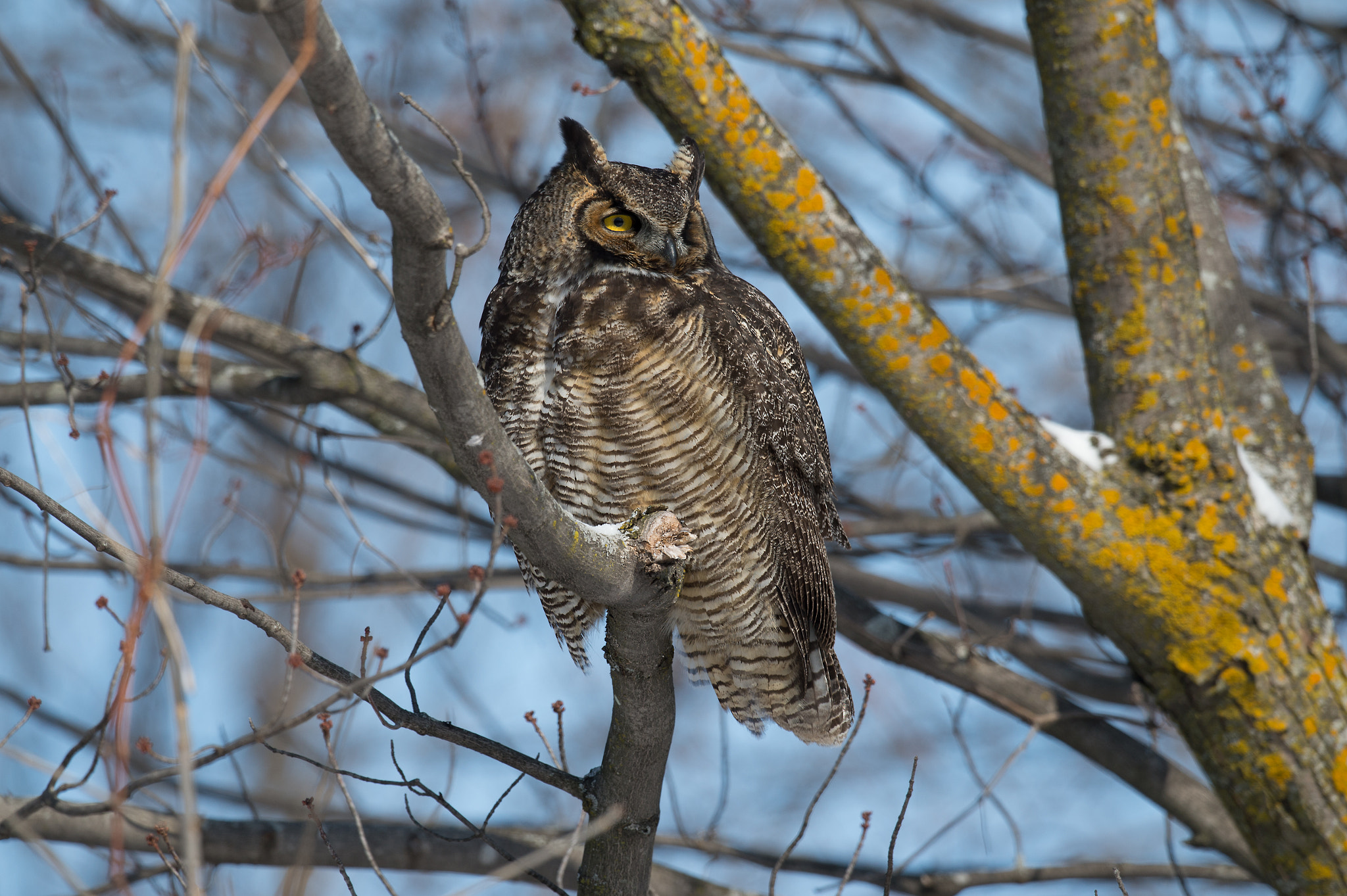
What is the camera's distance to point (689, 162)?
315 cm

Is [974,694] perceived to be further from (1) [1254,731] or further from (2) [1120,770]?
(1) [1254,731]

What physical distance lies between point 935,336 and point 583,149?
119 cm

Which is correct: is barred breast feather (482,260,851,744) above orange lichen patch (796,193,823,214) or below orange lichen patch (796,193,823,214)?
below

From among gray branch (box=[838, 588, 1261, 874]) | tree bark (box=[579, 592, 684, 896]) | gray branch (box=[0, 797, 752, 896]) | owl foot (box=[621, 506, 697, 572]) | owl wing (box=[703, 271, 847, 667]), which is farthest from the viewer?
gray branch (box=[838, 588, 1261, 874])

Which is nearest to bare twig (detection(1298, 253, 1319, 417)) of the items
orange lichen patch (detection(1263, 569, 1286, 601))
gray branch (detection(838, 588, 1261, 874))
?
orange lichen patch (detection(1263, 569, 1286, 601))

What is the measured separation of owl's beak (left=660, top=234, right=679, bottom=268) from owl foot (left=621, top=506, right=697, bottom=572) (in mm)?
714

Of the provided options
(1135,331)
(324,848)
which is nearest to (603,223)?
(1135,331)

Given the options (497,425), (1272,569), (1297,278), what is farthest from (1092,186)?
(497,425)

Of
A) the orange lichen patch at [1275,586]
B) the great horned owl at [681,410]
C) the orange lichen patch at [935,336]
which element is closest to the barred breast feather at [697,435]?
the great horned owl at [681,410]

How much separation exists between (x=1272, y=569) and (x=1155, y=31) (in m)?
1.78

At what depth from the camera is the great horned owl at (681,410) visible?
2645 millimetres

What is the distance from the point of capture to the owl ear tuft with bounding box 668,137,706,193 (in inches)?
124

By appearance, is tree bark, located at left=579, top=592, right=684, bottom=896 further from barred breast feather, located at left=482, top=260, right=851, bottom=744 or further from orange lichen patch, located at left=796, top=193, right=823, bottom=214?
orange lichen patch, located at left=796, top=193, right=823, bottom=214

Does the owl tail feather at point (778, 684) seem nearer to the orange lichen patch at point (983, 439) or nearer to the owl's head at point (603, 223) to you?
the orange lichen patch at point (983, 439)
